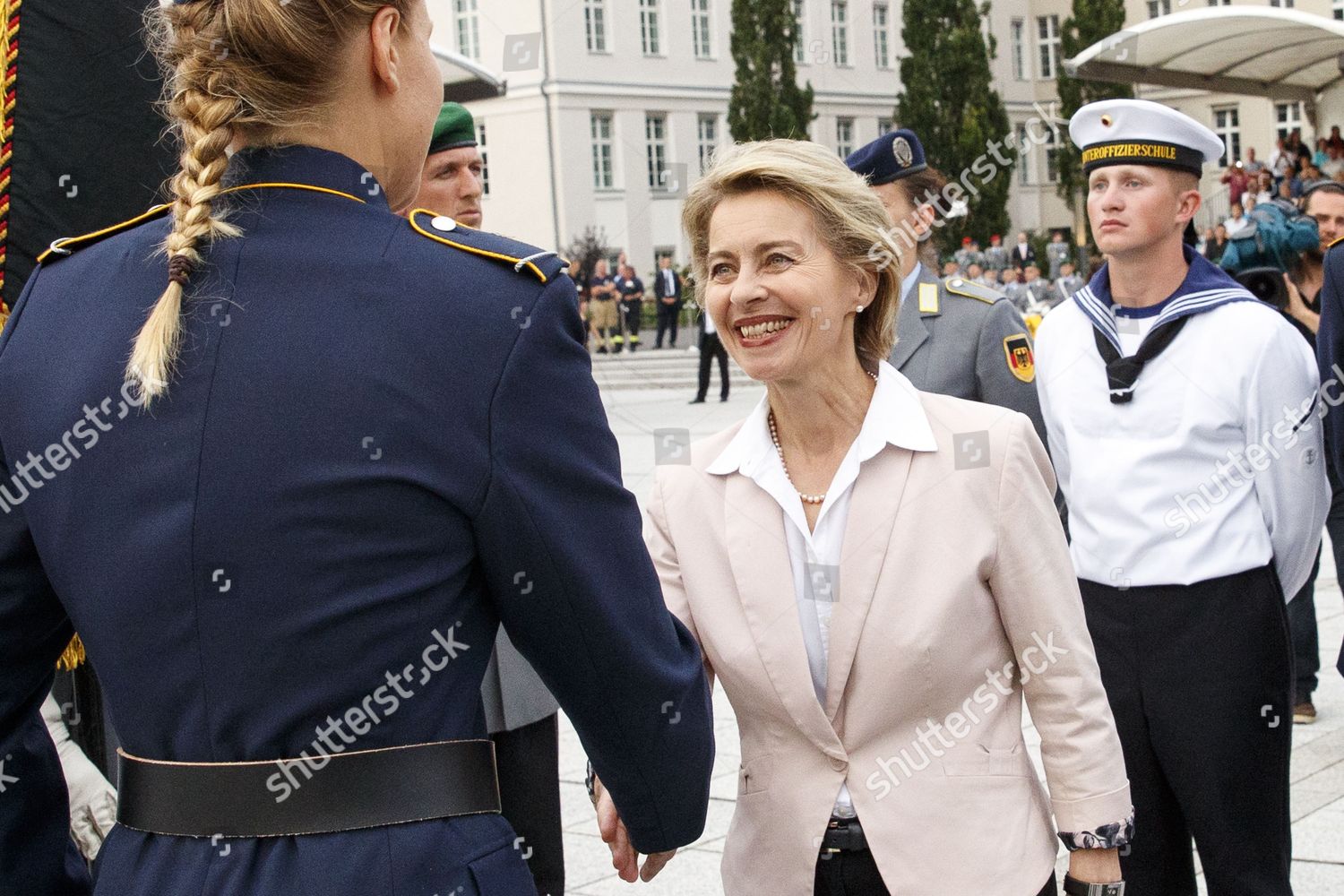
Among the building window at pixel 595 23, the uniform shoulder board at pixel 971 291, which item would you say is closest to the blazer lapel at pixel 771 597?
the uniform shoulder board at pixel 971 291

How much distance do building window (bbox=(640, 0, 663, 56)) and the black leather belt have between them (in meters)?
41.3

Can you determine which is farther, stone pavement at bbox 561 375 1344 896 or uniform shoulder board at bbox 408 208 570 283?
stone pavement at bbox 561 375 1344 896

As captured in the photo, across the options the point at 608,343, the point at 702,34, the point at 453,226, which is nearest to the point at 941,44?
the point at 702,34

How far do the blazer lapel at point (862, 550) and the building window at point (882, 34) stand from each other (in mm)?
45253

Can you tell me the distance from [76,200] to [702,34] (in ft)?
141

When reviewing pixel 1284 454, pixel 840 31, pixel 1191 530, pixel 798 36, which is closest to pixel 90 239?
pixel 1191 530

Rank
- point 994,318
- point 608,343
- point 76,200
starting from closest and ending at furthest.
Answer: point 76,200 < point 994,318 < point 608,343

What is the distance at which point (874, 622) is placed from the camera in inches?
101

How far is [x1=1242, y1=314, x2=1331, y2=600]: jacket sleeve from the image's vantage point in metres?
3.61

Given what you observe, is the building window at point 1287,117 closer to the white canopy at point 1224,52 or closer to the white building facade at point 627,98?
the white building facade at point 627,98

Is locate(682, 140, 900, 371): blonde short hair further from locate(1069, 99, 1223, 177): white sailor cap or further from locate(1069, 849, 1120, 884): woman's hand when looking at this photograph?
locate(1069, 99, 1223, 177): white sailor cap

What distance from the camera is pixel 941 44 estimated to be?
4059 cm

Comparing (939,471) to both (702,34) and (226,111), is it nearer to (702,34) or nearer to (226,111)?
(226,111)

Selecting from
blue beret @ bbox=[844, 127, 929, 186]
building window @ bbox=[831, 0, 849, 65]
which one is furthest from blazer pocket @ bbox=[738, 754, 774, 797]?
building window @ bbox=[831, 0, 849, 65]
